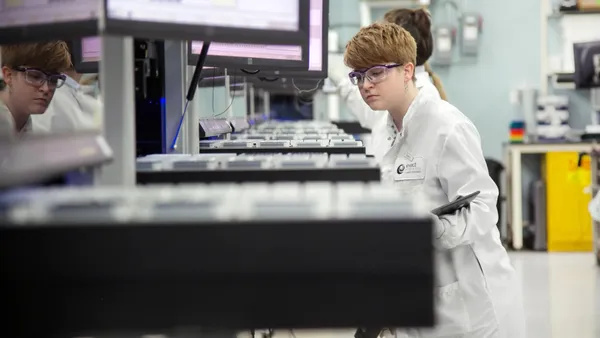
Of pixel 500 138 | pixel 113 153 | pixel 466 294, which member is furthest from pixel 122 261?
pixel 500 138

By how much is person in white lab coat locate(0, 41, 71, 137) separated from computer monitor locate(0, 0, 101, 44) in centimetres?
59

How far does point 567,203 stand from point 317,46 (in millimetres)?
4171

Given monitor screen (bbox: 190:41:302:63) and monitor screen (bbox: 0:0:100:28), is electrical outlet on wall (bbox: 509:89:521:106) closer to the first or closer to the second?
monitor screen (bbox: 190:41:302:63)

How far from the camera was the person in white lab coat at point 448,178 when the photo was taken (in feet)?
6.18

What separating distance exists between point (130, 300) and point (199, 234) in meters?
0.09

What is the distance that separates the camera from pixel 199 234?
0.74 m

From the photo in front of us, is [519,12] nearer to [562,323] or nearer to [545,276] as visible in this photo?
[545,276]

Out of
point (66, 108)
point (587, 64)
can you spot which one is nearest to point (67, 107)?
point (66, 108)

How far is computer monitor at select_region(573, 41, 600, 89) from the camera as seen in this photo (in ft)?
19.0

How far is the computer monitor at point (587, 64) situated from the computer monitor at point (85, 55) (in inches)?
171

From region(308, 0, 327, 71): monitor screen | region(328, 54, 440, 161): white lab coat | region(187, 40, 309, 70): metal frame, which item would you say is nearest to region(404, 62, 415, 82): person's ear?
region(187, 40, 309, 70): metal frame

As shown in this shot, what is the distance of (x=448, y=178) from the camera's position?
6.23 ft

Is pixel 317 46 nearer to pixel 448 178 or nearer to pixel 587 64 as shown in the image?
pixel 448 178

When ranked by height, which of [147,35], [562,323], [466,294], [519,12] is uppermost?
[519,12]
